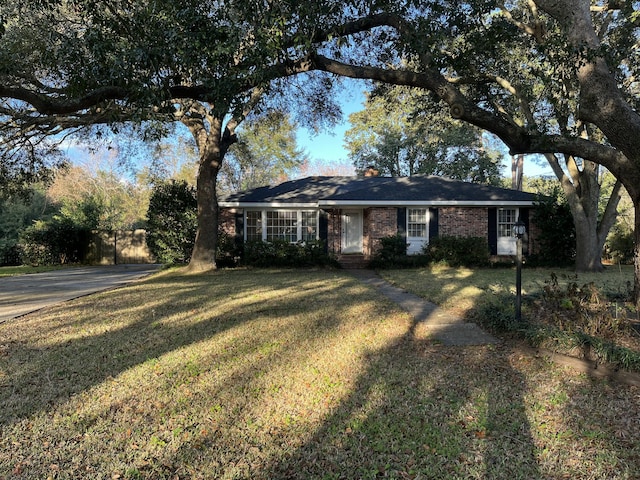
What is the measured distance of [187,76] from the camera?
6289 mm

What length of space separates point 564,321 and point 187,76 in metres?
6.38

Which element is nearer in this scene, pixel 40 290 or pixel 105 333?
pixel 105 333

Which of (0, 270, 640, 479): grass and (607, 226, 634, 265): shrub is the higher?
(607, 226, 634, 265): shrub

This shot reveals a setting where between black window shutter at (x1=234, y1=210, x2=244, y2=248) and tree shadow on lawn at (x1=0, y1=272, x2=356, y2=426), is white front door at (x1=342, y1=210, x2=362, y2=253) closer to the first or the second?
black window shutter at (x1=234, y1=210, x2=244, y2=248)

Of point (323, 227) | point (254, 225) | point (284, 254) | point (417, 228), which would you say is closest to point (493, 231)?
point (417, 228)

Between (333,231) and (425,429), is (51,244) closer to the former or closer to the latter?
(333,231)

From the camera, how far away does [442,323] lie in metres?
5.95

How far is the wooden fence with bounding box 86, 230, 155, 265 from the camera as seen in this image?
20.1 meters

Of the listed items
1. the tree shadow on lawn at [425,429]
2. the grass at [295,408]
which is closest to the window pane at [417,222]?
the grass at [295,408]

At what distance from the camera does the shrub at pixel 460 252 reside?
1471 cm

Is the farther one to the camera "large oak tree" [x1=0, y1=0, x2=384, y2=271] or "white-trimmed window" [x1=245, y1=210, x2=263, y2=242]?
"white-trimmed window" [x1=245, y1=210, x2=263, y2=242]

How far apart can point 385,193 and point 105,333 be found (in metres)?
12.1

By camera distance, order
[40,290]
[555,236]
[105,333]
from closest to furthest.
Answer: [105,333] < [40,290] < [555,236]

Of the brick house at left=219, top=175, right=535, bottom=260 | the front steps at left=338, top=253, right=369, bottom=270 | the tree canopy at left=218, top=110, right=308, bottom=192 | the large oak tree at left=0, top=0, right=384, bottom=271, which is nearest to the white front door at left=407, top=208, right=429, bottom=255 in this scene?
the brick house at left=219, top=175, right=535, bottom=260
